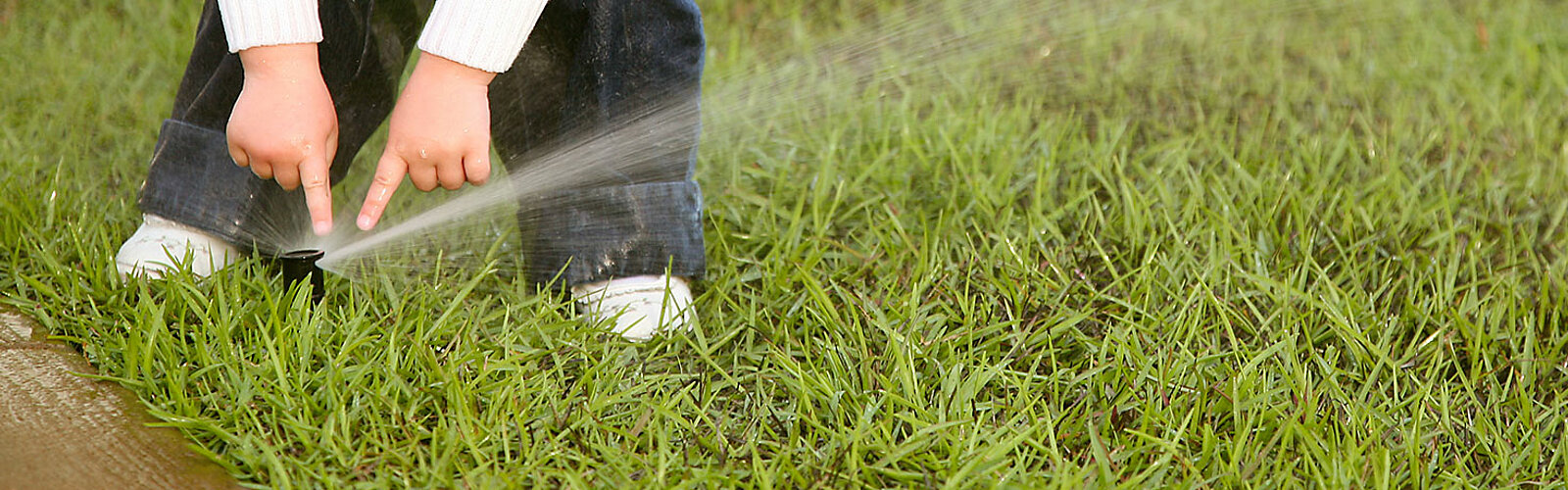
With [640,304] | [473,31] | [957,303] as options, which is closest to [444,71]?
[473,31]

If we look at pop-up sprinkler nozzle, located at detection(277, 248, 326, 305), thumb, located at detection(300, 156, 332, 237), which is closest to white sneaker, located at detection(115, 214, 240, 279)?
pop-up sprinkler nozzle, located at detection(277, 248, 326, 305)

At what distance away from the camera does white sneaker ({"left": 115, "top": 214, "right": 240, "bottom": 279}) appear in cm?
174

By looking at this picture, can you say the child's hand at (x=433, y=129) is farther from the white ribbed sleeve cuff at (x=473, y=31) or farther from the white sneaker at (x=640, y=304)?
the white sneaker at (x=640, y=304)

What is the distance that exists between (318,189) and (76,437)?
376 mm

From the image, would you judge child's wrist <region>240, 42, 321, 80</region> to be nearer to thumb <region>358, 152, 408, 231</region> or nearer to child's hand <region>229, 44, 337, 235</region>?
child's hand <region>229, 44, 337, 235</region>

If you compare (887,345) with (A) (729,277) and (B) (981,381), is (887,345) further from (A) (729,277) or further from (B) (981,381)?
(A) (729,277)

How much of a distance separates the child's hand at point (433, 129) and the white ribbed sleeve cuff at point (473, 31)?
0.02 meters

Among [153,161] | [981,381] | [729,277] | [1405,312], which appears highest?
[153,161]

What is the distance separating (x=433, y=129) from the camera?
1.51 m

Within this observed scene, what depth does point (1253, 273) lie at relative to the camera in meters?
1.96

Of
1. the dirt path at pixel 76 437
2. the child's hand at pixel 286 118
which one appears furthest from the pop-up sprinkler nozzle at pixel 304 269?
the dirt path at pixel 76 437

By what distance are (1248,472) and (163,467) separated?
1217 mm

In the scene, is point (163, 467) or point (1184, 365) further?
point (1184, 365)

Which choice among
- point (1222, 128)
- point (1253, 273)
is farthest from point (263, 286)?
point (1222, 128)
